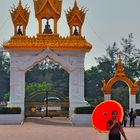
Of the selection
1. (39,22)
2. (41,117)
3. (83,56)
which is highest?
(39,22)

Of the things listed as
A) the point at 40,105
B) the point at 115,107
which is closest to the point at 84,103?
the point at 40,105

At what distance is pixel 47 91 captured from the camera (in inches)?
1478

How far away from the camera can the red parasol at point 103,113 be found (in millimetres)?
13945

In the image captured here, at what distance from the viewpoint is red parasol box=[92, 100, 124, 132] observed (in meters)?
13.9

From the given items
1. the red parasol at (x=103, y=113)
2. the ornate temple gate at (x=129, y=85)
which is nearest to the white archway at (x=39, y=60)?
the ornate temple gate at (x=129, y=85)

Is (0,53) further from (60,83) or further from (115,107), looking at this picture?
(115,107)

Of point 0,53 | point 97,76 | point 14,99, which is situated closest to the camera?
point 14,99

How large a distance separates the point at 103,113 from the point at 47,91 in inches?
930

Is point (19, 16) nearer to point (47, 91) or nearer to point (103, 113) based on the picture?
point (47, 91)

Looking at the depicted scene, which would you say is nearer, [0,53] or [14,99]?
[14,99]

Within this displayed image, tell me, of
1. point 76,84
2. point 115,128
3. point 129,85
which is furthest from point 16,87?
point 115,128

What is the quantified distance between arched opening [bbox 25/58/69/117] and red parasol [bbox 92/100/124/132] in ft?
77.5

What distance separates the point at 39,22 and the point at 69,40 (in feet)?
8.97

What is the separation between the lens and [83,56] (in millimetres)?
38000
